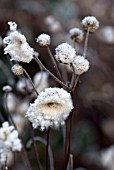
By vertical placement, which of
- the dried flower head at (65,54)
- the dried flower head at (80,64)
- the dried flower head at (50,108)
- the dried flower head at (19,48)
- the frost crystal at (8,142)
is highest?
the dried flower head at (19,48)

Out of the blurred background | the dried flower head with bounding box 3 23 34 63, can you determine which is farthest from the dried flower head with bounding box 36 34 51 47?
the blurred background

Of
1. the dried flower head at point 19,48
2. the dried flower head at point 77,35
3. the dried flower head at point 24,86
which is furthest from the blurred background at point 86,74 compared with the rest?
the dried flower head at point 19,48

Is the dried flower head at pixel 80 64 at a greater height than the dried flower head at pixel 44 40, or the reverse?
the dried flower head at pixel 44 40

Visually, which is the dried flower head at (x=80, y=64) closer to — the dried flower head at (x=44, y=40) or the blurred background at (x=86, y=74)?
the dried flower head at (x=44, y=40)

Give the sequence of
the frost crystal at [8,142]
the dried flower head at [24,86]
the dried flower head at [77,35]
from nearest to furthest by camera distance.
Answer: the frost crystal at [8,142] → the dried flower head at [77,35] → the dried flower head at [24,86]

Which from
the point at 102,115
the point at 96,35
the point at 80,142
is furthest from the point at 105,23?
the point at 80,142

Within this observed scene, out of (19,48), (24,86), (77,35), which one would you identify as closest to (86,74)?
(24,86)

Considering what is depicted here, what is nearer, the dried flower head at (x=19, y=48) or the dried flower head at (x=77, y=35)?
the dried flower head at (x=19, y=48)
